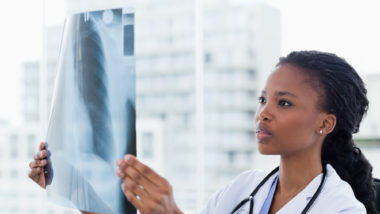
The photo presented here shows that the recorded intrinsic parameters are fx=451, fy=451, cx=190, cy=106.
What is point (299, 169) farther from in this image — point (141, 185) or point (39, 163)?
point (39, 163)

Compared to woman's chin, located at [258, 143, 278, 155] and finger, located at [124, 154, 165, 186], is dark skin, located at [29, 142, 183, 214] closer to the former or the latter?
finger, located at [124, 154, 165, 186]

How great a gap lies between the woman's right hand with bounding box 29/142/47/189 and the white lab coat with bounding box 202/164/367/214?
1.42ft

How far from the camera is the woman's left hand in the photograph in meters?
0.71

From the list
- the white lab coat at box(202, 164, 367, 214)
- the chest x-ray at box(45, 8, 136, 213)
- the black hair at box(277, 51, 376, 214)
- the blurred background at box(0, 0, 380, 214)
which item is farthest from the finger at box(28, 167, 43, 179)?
the blurred background at box(0, 0, 380, 214)

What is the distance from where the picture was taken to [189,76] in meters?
4.80

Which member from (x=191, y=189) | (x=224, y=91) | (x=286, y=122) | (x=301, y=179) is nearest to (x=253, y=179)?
(x=301, y=179)

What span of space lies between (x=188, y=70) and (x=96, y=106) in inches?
157

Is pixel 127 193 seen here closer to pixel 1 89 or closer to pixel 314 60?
pixel 314 60

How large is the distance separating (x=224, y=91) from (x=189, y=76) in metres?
0.72

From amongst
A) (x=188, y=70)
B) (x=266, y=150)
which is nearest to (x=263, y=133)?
(x=266, y=150)

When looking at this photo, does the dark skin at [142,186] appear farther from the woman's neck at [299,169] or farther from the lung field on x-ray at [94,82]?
the woman's neck at [299,169]

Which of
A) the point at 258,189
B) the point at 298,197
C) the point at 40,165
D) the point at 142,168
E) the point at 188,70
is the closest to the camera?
the point at 142,168

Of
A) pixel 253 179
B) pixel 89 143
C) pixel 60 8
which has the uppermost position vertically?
pixel 60 8

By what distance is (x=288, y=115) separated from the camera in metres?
0.96
